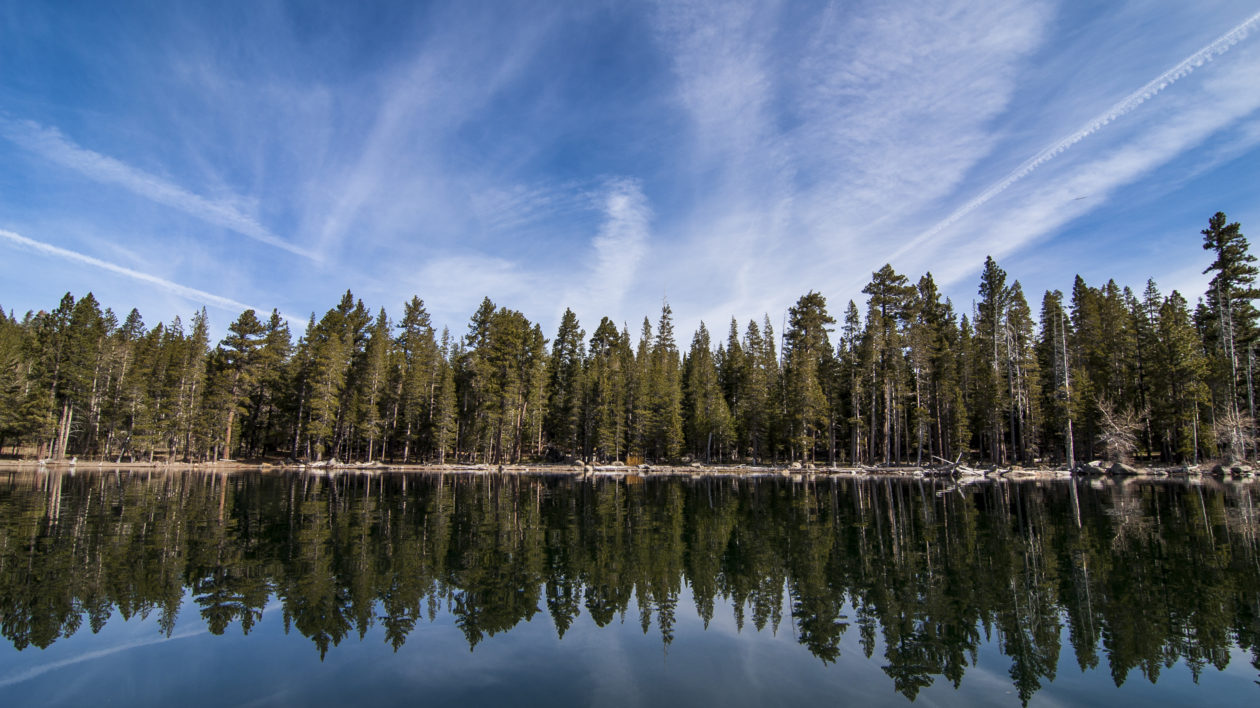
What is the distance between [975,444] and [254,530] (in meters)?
88.4

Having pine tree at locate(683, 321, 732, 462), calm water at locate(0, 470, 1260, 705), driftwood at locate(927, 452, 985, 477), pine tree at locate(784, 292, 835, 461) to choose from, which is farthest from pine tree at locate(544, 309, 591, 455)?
calm water at locate(0, 470, 1260, 705)

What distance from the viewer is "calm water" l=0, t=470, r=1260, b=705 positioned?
9617mm

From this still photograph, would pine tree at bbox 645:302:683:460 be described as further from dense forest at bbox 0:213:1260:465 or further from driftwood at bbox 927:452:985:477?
driftwood at bbox 927:452:985:477

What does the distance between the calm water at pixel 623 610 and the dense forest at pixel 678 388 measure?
139ft

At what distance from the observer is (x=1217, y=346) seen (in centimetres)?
5972

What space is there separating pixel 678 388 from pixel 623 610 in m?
66.3

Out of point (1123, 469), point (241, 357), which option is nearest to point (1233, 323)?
point (1123, 469)

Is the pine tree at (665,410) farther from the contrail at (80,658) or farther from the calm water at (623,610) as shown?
the contrail at (80,658)

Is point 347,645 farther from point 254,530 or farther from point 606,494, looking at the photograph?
point 606,494

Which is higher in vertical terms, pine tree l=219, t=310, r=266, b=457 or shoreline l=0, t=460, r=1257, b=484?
pine tree l=219, t=310, r=266, b=457

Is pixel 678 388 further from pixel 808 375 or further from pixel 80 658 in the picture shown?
pixel 80 658

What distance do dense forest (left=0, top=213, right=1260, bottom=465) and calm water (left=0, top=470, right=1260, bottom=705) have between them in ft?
139

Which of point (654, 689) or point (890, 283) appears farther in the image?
point (890, 283)

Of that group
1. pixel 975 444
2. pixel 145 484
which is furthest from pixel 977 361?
pixel 145 484
